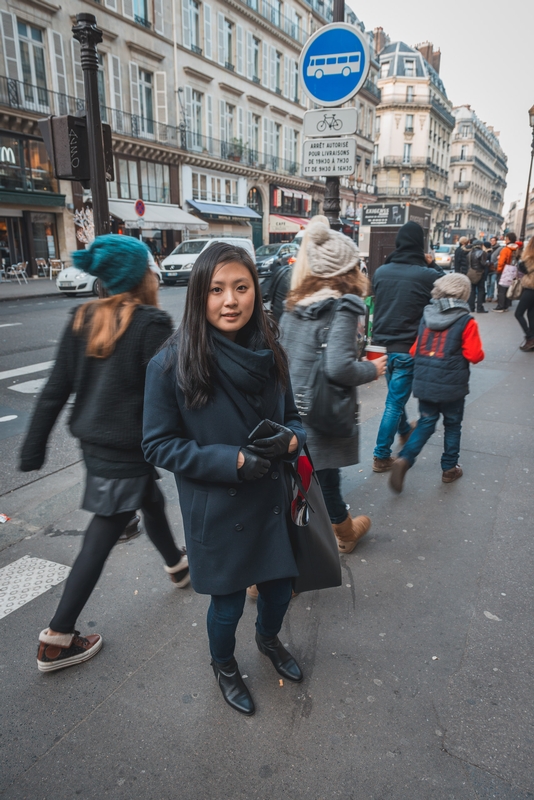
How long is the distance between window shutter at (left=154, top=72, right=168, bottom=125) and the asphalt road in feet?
57.7

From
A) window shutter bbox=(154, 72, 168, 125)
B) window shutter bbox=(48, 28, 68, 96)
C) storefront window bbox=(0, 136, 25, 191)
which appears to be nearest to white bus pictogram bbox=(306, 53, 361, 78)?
storefront window bbox=(0, 136, 25, 191)

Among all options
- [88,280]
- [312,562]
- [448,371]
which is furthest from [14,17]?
[312,562]

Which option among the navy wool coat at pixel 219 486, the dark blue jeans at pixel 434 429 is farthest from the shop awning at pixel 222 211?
the navy wool coat at pixel 219 486

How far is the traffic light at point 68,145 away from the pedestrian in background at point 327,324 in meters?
2.80

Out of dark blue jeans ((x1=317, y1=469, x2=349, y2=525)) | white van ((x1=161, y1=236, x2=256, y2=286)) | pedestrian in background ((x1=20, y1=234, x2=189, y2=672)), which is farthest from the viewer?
white van ((x1=161, y1=236, x2=256, y2=286))

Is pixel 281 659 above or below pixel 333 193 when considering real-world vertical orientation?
below

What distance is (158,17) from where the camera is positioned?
92.0 ft

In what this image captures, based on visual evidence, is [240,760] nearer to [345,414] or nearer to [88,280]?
[345,414]

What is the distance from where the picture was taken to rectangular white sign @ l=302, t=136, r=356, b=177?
5.25 meters

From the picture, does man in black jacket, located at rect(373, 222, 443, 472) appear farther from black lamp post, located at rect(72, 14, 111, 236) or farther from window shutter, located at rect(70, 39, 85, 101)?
window shutter, located at rect(70, 39, 85, 101)

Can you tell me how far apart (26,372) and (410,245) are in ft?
18.7

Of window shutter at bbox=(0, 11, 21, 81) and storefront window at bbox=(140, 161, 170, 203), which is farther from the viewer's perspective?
storefront window at bbox=(140, 161, 170, 203)

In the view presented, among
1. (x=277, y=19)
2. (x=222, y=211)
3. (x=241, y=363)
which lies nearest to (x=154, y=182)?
(x=222, y=211)

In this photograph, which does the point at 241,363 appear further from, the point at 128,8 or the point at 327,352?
the point at 128,8
